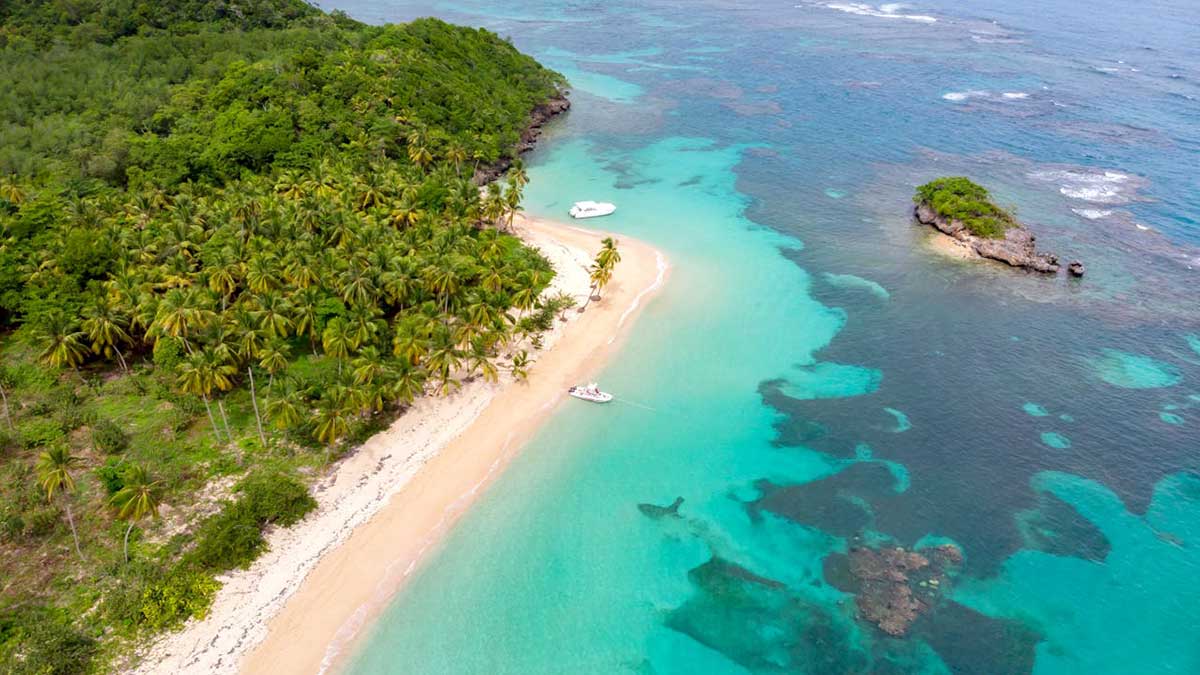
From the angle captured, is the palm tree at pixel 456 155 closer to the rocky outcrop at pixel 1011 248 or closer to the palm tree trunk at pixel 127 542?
the palm tree trunk at pixel 127 542

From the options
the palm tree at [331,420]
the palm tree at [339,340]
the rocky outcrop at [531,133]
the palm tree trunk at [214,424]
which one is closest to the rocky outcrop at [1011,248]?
the rocky outcrop at [531,133]

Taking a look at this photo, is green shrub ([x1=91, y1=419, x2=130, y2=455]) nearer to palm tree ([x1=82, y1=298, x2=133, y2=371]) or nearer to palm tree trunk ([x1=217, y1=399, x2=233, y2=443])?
palm tree trunk ([x1=217, y1=399, x2=233, y2=443])

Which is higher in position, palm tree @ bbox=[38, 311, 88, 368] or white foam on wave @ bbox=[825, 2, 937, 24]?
white foam on wave @ bbox=[825, 2, 937, 24]

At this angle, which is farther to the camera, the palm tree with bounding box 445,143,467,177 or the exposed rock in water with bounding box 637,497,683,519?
the palm tree with bounding box 445,143,467,177

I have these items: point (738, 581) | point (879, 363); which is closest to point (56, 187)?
point (738, 581)

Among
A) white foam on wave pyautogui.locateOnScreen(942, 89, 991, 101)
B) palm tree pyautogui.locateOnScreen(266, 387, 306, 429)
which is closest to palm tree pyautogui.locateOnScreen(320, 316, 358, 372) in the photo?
palm tree pyautogui.locateOnScreen(266, 387, 306, 429)

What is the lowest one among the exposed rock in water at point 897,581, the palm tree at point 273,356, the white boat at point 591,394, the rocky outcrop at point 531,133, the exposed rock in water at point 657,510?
the exposed rock in water at point 897,581

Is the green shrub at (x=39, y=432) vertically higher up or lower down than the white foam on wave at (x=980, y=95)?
lower down
